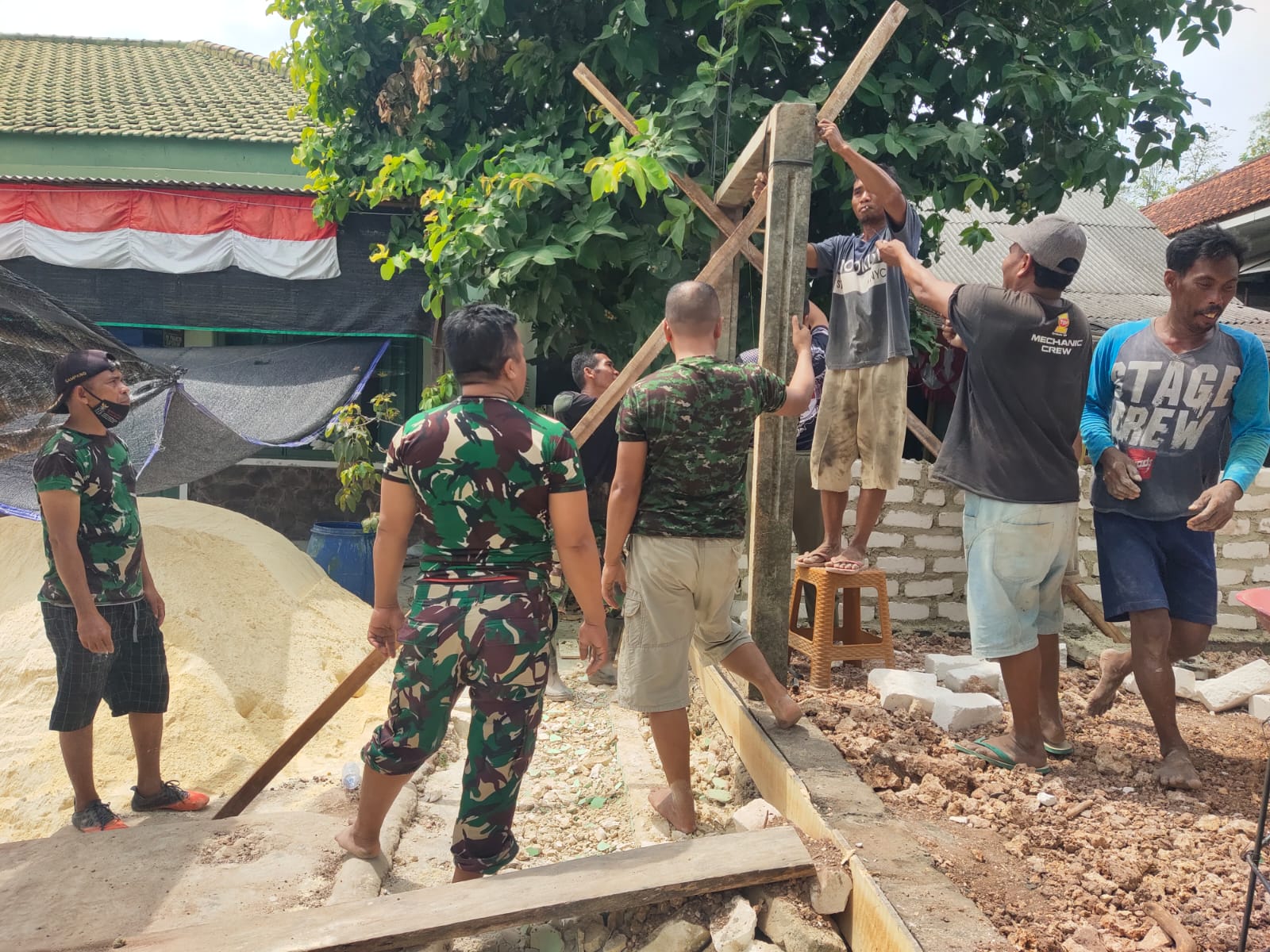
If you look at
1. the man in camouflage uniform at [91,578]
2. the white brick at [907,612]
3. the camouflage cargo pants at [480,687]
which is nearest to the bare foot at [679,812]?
the camouflage cargo pants at [480,687]

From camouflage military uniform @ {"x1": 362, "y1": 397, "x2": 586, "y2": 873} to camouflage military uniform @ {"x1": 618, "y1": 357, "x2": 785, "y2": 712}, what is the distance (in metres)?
0.45

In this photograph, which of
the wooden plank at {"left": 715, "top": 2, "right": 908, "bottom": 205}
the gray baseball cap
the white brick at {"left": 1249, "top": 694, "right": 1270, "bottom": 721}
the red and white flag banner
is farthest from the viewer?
the red and white flag banner

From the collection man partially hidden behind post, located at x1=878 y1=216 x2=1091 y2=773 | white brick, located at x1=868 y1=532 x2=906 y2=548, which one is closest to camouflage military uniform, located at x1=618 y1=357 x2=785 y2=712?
man partially hidden behind post, located at x1=878 y1=216 x2=1091 y2=773

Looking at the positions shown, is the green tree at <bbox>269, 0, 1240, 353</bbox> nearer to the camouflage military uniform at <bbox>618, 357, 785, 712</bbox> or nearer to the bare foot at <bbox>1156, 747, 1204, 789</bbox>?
the camouflage military uniform at <bbox>618, 357, 785, 712</bbox>

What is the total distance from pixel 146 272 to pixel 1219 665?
866cm

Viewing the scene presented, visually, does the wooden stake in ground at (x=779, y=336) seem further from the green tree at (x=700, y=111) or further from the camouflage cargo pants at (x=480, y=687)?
the green tree at (x=700, y=111)

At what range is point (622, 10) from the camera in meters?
5.45

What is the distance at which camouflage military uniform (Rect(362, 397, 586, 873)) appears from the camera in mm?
2430

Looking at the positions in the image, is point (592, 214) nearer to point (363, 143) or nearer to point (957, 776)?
point (363, 143)

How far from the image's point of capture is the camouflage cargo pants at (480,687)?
247 centimetres

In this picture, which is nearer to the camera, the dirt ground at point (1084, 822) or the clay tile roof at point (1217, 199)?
the dirt ground at point (1084, 822)

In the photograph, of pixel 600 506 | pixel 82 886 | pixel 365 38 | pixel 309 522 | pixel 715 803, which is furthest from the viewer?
pixel 309 522

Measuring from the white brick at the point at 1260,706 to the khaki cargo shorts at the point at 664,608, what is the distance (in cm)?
254

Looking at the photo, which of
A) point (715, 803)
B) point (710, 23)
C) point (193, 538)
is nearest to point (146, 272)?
point (193, 538)
